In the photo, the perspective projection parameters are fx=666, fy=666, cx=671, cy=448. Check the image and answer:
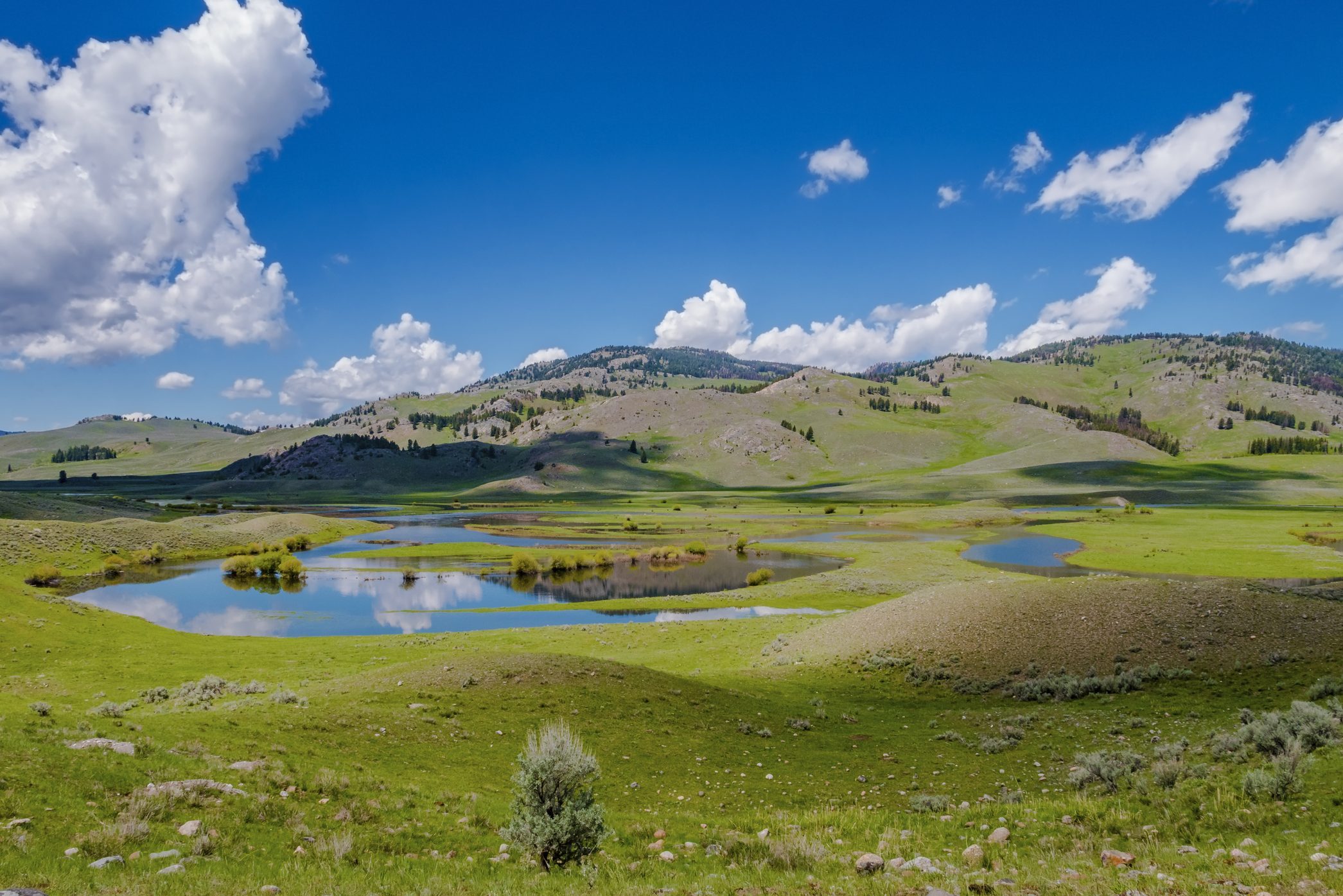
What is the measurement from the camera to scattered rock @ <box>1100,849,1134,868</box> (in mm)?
10359

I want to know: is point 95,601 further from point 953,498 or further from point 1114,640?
point 953,498

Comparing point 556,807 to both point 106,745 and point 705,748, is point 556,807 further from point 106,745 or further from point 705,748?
point 705,748

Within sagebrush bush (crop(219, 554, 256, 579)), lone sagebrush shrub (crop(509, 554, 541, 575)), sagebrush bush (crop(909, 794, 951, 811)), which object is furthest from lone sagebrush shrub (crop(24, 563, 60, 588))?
sagebrush bush (crop(909, 794, 951, 811))

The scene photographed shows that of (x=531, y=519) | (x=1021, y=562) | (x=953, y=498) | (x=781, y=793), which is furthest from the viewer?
(x=953, y=498)

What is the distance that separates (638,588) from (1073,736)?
56.9 m

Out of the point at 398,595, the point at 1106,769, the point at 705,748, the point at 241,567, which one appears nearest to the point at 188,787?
the point at 705,748

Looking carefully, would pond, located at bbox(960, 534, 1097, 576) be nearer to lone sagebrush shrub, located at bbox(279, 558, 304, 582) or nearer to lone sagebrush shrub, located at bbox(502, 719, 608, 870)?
lone sagebrush shrub, located at bbox(502, 719, 608, 870)

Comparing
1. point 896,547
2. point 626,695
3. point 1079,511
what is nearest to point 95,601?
point 626,695

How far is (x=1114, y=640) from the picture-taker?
31.4m

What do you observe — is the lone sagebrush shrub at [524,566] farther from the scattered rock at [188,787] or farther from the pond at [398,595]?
the scattered rock at [188,787]

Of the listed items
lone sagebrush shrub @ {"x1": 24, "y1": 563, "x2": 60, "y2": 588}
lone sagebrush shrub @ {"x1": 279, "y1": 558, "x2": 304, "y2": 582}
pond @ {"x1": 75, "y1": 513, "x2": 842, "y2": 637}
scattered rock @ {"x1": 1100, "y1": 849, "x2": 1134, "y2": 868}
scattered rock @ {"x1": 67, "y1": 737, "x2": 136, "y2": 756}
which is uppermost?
scattered rock @ {"x1": 67, "y1": 737, "x2": 136, "y2": 756}

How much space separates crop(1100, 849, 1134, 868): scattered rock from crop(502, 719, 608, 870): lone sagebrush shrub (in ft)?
26.6

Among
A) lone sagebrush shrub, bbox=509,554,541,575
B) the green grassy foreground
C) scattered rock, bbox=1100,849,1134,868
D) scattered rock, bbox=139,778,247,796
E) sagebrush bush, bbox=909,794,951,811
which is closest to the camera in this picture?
scattered rock, bbox=1100,849,1134,868

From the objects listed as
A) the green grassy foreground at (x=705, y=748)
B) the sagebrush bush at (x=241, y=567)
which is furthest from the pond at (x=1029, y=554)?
the sagebrush bush at (x=241, y=567)
